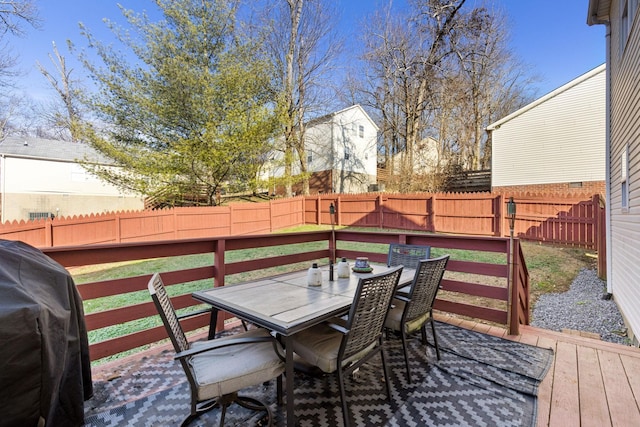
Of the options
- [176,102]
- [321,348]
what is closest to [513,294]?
[321,348]

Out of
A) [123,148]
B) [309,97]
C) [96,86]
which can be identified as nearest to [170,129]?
[123,148]

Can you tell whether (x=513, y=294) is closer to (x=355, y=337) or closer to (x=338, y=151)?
(x=355, y=337)

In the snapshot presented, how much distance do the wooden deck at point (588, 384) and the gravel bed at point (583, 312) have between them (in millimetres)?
1499

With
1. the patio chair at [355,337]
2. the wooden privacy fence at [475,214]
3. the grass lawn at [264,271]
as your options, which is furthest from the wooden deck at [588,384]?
the wooden privacy fence at [475,214]

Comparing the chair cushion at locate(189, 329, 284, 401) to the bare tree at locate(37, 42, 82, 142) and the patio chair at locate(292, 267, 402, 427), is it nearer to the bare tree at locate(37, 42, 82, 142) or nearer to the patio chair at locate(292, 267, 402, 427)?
the patio chair at locate(292, 267, 402, 427)

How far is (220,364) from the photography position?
170 cm

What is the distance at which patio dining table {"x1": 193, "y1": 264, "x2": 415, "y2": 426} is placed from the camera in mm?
1691

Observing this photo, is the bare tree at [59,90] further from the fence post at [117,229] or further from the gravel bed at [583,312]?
the gravel bed at [583,312]

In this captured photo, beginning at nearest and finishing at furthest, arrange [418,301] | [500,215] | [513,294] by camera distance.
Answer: [418,301], [513,294], [500,215]

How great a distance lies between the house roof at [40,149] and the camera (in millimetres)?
13461

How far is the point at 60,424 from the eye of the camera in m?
1.67

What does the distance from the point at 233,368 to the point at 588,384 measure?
2.44m

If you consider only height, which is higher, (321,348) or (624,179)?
(624,179)

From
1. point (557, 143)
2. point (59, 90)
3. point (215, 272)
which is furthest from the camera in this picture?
point (59, 90)
